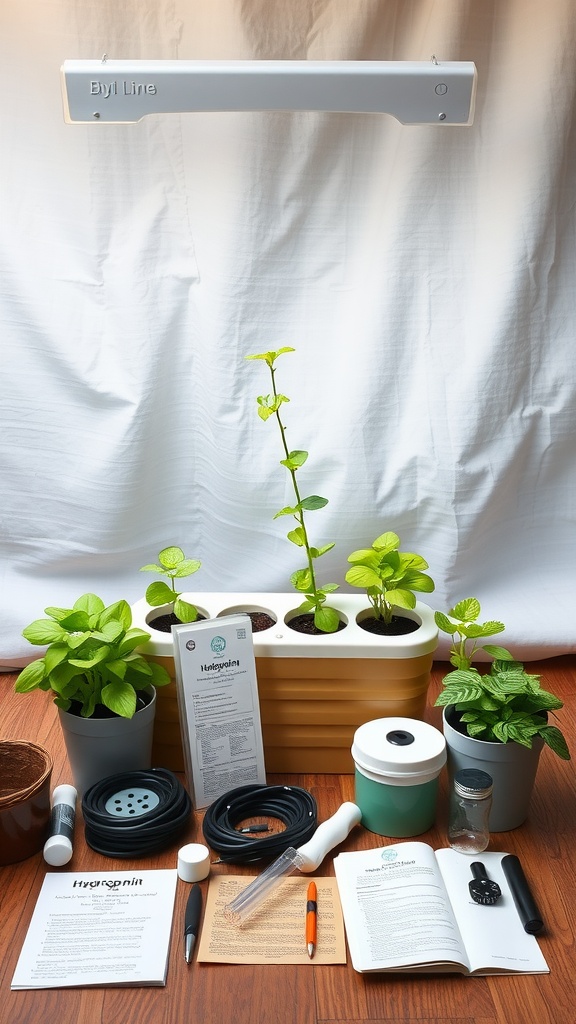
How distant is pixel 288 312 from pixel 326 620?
617mm

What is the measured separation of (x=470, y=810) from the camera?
1.29 meters

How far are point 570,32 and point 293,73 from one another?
693 mm

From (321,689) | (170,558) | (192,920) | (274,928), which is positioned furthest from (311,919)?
(170,558)

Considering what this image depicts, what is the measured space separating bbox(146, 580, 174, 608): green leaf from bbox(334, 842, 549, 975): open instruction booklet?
1.56 ft

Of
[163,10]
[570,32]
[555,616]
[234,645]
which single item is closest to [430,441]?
[555,616]

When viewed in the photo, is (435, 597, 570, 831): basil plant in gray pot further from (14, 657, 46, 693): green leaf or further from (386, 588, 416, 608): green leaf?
(14, 657, 46, 693): green leaf

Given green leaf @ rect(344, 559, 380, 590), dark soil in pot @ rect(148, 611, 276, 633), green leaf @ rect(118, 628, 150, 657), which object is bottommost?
dark soil in pot @ rect(148, 611, 276, 633)

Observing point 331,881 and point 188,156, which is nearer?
point 331,881

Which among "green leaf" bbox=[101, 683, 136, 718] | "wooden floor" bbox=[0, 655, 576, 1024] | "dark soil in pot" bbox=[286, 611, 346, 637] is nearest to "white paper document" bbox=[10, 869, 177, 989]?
"wooden floor" bbox=[0, 655, 576, 1024]

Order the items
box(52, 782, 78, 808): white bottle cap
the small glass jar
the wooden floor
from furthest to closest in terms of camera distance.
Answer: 1. box(52, 782, 78, 808): white bottle cap
2. the small glass jar
3. the wooden floor

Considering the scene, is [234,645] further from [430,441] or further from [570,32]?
[570,32]

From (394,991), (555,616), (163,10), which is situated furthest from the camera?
(555,616)

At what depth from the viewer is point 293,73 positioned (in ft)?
3.76

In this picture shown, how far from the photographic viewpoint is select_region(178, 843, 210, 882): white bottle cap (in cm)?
124
